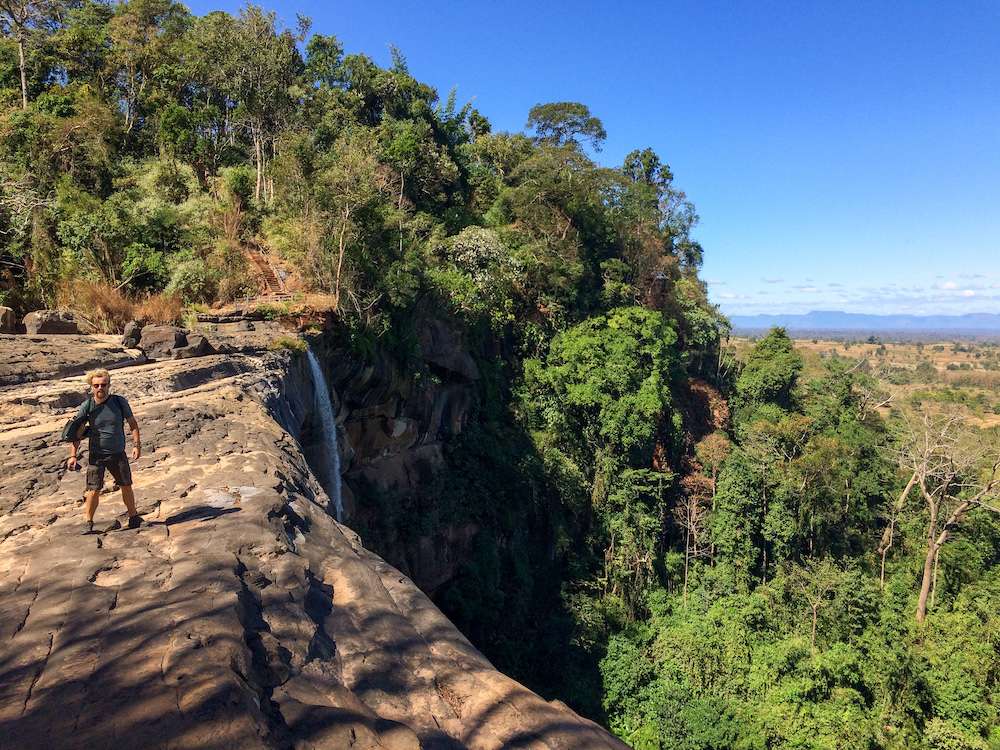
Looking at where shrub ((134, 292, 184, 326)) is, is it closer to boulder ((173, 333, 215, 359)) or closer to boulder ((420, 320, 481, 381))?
boulder ((173, 333, 215, 359))

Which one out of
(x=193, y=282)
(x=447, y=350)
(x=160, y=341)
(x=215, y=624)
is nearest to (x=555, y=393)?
(x=447, y=350)

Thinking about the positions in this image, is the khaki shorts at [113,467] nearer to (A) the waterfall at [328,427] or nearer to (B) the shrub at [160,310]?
(A) the waterfall at [328,427]

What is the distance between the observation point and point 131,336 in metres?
8.48

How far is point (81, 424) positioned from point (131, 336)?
5187 mm

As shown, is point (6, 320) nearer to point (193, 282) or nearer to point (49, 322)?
point (49, 322)

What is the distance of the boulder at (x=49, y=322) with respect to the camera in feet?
27.2

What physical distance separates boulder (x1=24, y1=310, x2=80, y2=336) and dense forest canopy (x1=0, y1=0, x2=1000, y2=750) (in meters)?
0.73

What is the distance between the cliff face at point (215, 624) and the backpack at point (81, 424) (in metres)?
0.68

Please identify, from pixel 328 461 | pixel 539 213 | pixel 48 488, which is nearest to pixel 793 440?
pixel 539 213

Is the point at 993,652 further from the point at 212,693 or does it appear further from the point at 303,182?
the point at 303,182

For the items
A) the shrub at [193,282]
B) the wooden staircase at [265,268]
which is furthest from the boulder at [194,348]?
the wooden staircase at [265,268]

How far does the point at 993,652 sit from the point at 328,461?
17688 millimetres

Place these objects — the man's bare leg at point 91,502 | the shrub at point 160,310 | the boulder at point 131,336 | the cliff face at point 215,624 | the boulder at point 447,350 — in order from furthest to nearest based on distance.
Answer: the boulder at point 447,350
the shrub at point 160,310
the boulder at point 131,336
the man's bare leg at point 91,502
the cliff face at point 215,624

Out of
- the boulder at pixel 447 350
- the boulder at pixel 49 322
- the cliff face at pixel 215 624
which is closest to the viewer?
the cliff face at pixel 215 624
